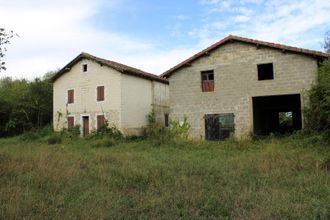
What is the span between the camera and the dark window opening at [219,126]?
1756 cm

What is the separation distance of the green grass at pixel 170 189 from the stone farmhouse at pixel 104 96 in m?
12.0

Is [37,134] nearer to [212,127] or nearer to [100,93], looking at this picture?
[100,93]

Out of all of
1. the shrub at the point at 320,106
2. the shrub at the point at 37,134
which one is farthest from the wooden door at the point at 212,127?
the shrub at the point at 37,134

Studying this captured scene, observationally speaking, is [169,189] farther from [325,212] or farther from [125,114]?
[125,114]

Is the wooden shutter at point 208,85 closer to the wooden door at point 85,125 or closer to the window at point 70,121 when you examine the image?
the wooden door at point 85,125

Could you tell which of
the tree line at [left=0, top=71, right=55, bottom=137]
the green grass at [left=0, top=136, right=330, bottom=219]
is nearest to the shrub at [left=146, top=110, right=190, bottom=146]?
the green grass at [left=0, top=136, right=330, bottom=219]

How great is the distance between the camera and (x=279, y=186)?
743cm

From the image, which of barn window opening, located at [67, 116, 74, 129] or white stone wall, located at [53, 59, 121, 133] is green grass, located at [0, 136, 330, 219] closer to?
white stone wall, located at [53, 59, 121, 133]

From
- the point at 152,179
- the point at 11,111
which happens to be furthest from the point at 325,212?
the point at 11,111

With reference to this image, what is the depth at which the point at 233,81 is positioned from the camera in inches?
Result: 696

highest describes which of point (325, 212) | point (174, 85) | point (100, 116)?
point (174, 85)

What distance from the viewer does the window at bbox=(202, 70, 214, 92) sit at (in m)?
18.4

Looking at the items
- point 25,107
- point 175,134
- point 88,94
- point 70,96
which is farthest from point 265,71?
point 25,107

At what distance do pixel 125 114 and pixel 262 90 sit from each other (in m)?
10.7
